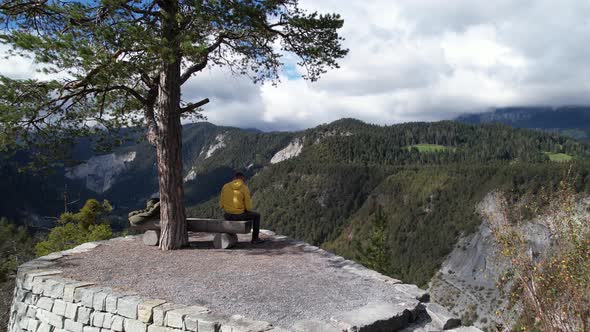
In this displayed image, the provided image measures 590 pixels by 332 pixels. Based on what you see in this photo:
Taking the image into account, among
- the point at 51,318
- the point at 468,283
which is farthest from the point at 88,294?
the point at 468,283

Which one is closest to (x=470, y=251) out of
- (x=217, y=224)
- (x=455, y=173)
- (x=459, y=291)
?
(x=459, y=291)

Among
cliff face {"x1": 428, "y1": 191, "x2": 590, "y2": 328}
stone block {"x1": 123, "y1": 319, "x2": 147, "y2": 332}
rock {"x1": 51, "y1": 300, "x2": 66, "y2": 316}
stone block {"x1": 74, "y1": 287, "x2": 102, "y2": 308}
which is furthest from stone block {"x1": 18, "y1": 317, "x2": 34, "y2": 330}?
cliff face {"x1": 428, "y1": 191, "x2": 590, "y2": 328}

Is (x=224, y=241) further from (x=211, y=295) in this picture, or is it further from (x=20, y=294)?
(x=20, y=294)

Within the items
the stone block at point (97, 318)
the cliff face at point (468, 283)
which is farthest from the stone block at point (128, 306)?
the cliff face at point (468, 283)

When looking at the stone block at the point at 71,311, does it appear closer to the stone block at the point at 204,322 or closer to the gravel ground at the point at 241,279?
the gravel ground at the point at 241,279

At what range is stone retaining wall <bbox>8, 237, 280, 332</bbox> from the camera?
6613mm

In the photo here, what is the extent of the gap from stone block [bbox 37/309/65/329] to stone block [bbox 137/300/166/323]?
94.6 inches

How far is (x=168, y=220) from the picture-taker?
38.1 ft

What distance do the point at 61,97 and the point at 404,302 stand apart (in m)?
9.86

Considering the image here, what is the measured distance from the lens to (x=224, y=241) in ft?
37.9

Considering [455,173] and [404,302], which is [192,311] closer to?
[404,302]

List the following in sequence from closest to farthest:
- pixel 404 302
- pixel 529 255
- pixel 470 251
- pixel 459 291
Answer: pixel 529 255 < pixel 404 302 < pixel 459 291 < pixel 470 251

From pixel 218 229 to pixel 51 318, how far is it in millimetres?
4497

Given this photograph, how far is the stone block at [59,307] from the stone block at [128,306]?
64.8 inches
